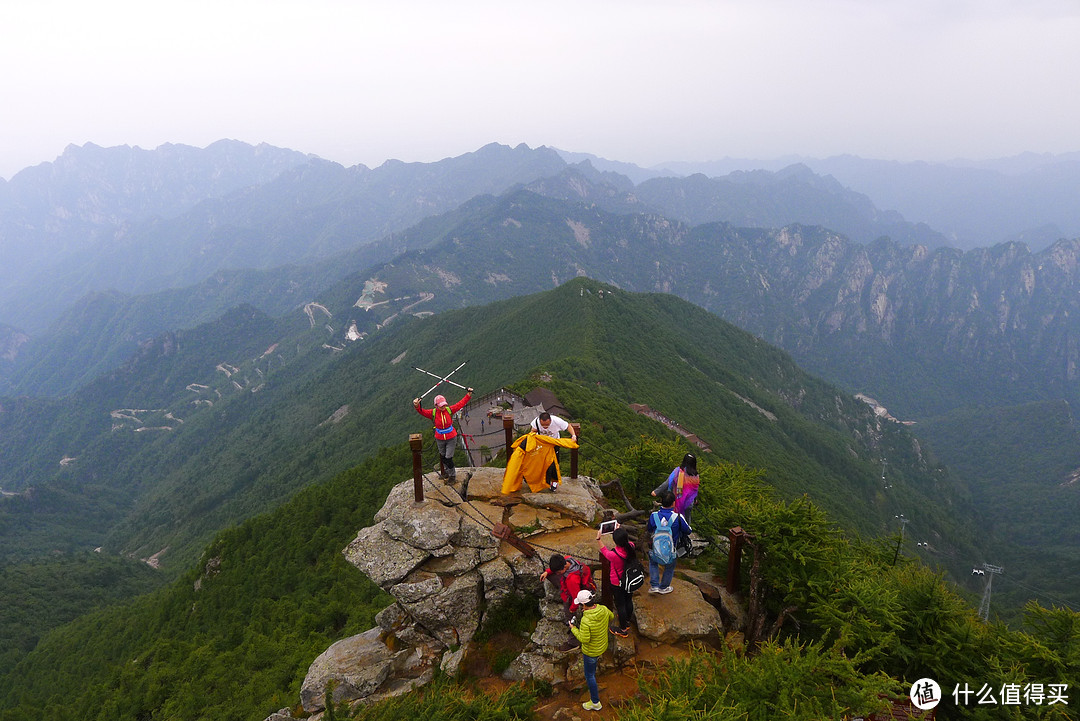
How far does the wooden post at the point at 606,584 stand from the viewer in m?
12.2

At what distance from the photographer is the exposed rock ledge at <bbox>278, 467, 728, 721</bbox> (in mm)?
12891

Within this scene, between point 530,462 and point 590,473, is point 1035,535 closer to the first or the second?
point 590,473

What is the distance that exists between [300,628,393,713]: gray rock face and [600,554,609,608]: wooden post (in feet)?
23.1

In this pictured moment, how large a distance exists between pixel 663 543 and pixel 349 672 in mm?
10113

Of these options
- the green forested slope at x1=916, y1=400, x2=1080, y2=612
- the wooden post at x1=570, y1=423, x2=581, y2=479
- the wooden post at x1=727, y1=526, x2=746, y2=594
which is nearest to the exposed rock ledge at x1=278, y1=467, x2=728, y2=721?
the wooden post at x1=727, y1=526, x2=746, y2=594

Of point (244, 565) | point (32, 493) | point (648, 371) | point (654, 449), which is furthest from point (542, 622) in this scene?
point (32, 493)

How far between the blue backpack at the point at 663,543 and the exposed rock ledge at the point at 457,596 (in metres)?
1.31

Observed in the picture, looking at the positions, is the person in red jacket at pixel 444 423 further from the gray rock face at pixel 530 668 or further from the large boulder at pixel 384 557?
the gray rock face at pixel 530 668

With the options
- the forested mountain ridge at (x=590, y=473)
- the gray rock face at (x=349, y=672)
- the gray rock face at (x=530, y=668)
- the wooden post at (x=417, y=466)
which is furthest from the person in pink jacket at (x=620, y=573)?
the gray rock face at (x=349, y=672)

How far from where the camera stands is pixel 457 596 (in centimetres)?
1473

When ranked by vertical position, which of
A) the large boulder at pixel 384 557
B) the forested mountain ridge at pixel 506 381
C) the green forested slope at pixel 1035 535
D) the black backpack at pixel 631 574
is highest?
the black backpack at pixel 631 574

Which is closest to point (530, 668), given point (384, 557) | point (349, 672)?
point (384, 557)

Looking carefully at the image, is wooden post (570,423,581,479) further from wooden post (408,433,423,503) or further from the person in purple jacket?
wooden post (408,433,423,503)

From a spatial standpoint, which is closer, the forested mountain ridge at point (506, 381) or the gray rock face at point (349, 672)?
the gray rock face at point (349, 672)
